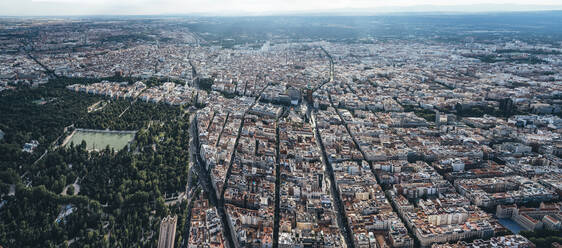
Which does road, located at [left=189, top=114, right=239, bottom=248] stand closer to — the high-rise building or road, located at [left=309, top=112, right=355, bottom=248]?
the high-rise building

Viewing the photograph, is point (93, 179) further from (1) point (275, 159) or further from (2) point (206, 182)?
(1) point (275, 159)

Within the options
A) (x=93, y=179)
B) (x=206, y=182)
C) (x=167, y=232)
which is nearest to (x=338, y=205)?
(x=206, y=182)

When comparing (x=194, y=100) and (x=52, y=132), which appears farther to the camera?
(x=194, y=100)

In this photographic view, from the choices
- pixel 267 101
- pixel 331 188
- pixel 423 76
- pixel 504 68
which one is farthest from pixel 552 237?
pixel 504 68

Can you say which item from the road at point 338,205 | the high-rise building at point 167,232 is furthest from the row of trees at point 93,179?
the road at point 338,205

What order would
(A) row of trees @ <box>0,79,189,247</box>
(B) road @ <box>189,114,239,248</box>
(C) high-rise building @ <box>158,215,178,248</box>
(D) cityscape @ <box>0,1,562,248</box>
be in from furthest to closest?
1. (B) road @ <box>189,114,239,248</box>
2. (D) cityscape @ <box>0,1,562,248</box>
3. (A) row of trees @ <box>0,79,189,247</box>
4. (C) high-rise building @ <box>158,215,178,248</box>

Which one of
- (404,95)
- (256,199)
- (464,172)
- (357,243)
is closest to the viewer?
(357,243)

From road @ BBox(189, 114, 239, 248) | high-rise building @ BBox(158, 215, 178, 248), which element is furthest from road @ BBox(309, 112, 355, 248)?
high-rise building @ BBox(158, 215, 178, 248)

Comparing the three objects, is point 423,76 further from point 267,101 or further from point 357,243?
point 357,243

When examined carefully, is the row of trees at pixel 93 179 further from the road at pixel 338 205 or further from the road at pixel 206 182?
the road at pixel 338 205
